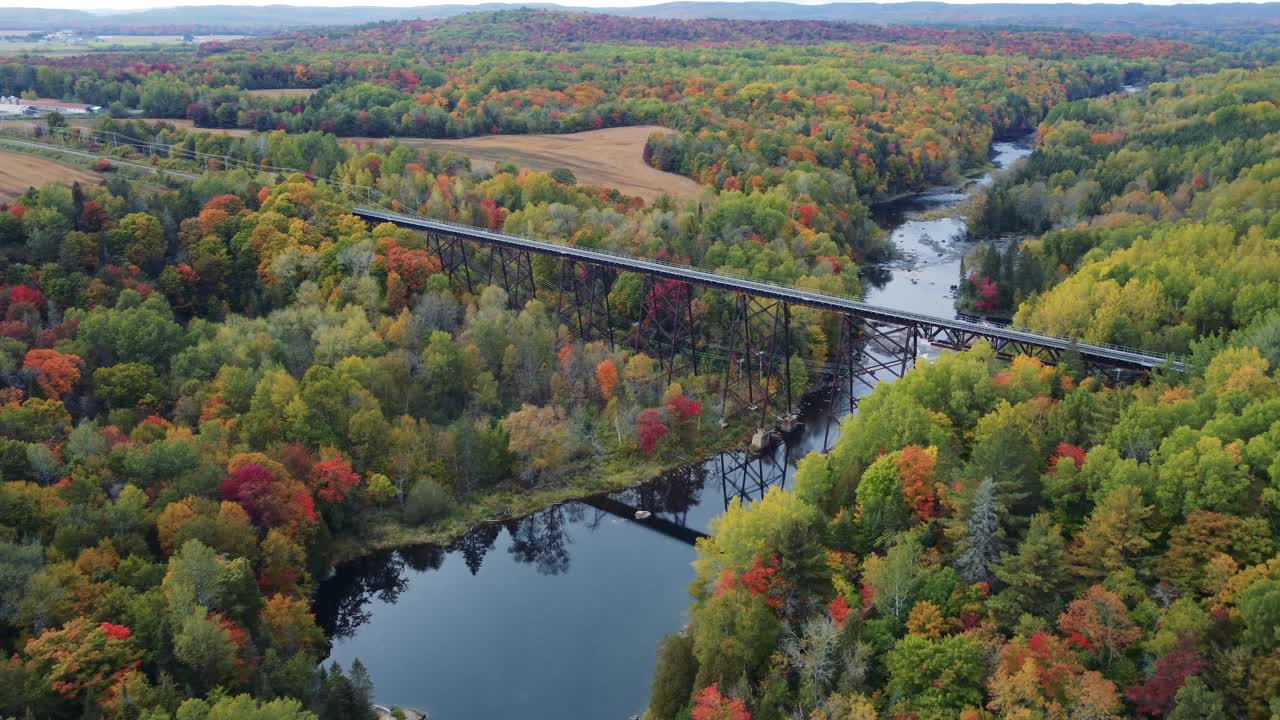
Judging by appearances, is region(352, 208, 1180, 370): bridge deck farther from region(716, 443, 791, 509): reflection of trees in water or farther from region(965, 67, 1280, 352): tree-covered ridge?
region(716, 443, 791, 509): reflection of trees in water

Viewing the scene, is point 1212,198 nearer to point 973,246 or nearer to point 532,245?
point 973,246

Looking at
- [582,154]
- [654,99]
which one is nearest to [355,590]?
[582,154]

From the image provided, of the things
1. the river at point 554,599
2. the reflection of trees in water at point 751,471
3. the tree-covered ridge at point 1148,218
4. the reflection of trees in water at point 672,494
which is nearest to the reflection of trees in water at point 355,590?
the river at point 554,599

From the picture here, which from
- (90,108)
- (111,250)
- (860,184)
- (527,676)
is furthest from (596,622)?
(90,108)

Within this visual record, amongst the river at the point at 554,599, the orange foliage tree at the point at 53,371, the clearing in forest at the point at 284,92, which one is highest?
the clearing in forest at the point at 284,92

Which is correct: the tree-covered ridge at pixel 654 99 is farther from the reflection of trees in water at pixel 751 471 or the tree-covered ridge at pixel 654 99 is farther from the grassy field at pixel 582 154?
the reflection of trees in water at pixel 751 471

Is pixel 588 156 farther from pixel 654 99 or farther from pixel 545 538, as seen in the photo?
pixel 545 538
